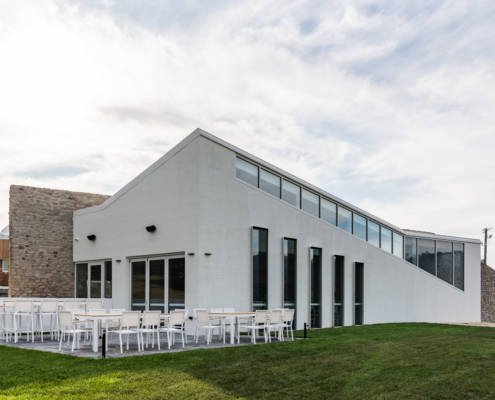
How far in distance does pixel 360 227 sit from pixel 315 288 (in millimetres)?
4354

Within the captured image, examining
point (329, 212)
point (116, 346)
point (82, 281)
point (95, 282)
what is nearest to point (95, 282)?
point (95, 282)

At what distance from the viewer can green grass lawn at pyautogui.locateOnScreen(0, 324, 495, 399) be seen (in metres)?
6.43

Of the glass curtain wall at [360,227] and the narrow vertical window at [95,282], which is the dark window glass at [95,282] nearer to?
the narrow vertical window at [95,282]

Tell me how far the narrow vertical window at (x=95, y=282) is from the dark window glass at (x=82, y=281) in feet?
1.79

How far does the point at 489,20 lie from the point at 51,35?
12335 millimetres

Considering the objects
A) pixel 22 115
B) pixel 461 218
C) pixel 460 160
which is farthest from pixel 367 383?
pixel 461 218

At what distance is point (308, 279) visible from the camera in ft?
55.9

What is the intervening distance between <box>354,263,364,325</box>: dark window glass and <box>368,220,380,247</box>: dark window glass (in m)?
1.61

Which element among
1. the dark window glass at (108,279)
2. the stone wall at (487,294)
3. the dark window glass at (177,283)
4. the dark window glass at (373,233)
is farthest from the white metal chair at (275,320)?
the stone wall at (487,294)

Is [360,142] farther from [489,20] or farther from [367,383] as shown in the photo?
[367,383]

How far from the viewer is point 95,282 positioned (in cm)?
1822

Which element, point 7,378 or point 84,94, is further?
point 84,94

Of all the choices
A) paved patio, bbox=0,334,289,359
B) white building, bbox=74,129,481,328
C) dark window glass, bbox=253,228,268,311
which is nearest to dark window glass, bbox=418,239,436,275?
white building, bbox=74,129,481,328

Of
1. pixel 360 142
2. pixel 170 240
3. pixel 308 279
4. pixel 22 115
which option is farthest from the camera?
pixel 360 142
